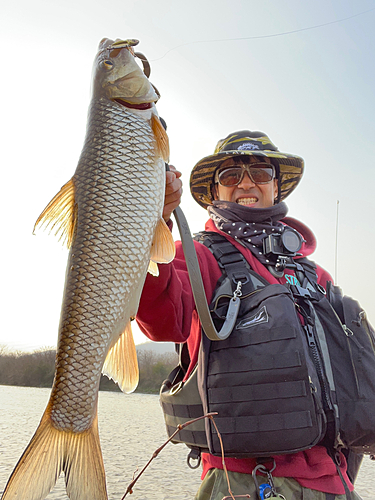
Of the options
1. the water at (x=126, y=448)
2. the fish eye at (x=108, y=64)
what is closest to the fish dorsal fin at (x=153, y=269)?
the fish eye at (x=108, y=64)

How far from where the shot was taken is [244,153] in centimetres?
315

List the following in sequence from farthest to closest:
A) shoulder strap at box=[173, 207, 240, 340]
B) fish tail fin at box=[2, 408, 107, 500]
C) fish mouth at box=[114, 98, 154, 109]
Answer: shoulder strap at box=[173, 207, 240, 340] < fish mouth at box=[114, 98, 154, 109] < fish tail fin at box=[2, 408, 107, 500]

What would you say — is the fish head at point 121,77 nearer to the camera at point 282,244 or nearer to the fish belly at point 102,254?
the fish belly at point 102,254

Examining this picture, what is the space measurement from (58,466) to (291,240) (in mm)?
1983

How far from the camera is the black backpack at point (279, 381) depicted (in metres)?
2.18

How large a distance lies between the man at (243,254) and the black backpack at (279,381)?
0.15 meters

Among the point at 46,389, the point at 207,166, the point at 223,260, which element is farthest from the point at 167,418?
the point at 46,389

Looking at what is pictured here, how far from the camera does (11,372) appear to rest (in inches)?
696

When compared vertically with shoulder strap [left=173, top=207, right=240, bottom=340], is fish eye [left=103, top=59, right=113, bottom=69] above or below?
above

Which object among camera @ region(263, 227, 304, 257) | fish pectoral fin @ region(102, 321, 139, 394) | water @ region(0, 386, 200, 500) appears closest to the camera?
fish pectoral fin @ region(102, 321, 139, 394)

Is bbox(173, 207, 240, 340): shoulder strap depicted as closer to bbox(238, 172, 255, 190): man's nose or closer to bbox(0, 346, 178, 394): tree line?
bbox(238, 172, 255, 190): man's nose

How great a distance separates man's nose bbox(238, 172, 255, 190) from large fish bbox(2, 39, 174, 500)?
1.36 metres

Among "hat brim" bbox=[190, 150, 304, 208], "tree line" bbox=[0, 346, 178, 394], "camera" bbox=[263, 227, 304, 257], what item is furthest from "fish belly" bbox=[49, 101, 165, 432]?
"tree line" bbox=[0, 346, 178, 394]

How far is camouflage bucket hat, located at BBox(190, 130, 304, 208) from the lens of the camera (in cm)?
326
